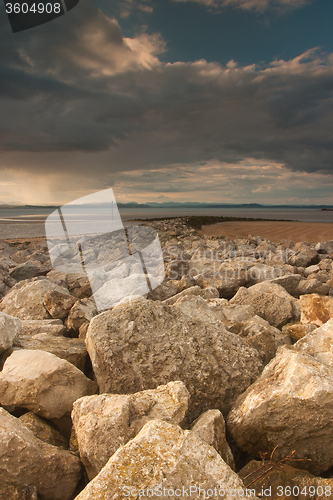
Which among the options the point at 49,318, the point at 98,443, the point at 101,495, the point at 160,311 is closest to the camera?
the point at 101,495

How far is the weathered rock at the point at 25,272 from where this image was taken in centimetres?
791

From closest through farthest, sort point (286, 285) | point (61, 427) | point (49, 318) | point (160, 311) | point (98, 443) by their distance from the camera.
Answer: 1. point (98, 443)
2. point (61, 427)
3. point (160, 311)
4. point (49, 318)
5. point (286, 285)

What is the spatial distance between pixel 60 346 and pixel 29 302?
6.46 feet

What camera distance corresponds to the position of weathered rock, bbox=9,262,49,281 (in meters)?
7.91

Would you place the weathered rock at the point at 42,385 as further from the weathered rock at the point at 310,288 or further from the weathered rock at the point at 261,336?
the weathered rock at the point at 310,288

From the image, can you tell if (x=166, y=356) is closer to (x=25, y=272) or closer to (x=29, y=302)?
(x=29, y=302)

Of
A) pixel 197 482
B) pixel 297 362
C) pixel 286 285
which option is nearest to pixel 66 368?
pixel 197 482

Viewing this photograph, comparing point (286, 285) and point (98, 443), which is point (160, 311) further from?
point (286, 285)

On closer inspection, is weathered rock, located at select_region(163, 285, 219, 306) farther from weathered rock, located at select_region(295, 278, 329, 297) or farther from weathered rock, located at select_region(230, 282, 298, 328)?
weathered rock, located at select_region(295, 278, 329, 297)

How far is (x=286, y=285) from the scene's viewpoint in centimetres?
529

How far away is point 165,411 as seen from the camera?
189cm

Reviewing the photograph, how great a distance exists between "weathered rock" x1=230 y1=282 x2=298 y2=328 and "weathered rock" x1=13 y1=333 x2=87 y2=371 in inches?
98.1

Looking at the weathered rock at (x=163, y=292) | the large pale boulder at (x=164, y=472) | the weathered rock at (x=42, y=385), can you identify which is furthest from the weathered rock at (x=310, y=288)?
the large pale boulder at (x=164, y=472)

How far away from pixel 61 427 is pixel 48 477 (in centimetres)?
52
